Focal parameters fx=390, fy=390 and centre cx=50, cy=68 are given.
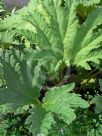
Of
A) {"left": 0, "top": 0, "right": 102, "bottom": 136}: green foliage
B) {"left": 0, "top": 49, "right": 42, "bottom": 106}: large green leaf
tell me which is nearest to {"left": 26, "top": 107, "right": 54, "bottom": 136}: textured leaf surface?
{"left": 0, "top": 0, "right": 102, "bottom": 136}: green foliage

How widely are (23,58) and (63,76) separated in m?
0.35

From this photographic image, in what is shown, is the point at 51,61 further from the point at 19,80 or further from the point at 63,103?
the point at 63,103

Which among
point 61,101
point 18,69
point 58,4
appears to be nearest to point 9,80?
point 18,69

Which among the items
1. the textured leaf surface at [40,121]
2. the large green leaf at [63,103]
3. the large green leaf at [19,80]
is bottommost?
the textured leaf surface at [40,121]

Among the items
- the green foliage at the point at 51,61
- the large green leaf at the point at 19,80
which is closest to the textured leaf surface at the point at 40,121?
the green foliage at the point at 51,61

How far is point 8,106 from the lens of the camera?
77.3 inches

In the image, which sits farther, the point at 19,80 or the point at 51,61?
the point at 51,61

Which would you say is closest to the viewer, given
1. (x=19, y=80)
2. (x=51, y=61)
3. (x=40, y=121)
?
(x=40, y=121)

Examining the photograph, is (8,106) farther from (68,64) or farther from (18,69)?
(68,64)

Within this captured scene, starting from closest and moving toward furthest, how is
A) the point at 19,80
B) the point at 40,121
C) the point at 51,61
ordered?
the point at 40,121, the point at 19,80, the point at 51,61

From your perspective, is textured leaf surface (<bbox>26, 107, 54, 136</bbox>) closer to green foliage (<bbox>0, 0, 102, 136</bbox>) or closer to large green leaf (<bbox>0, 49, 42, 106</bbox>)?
green foliage (<bbox>0, 0, 102, 136</bbox>)

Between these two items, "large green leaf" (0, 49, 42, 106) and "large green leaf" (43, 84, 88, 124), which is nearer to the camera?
"large green leaf" (43, 84, 88, 124)

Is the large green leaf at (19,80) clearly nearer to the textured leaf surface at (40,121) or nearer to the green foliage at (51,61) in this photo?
the green foliage at (51,61)

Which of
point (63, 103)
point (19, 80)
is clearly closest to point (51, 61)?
point (19, 80)
